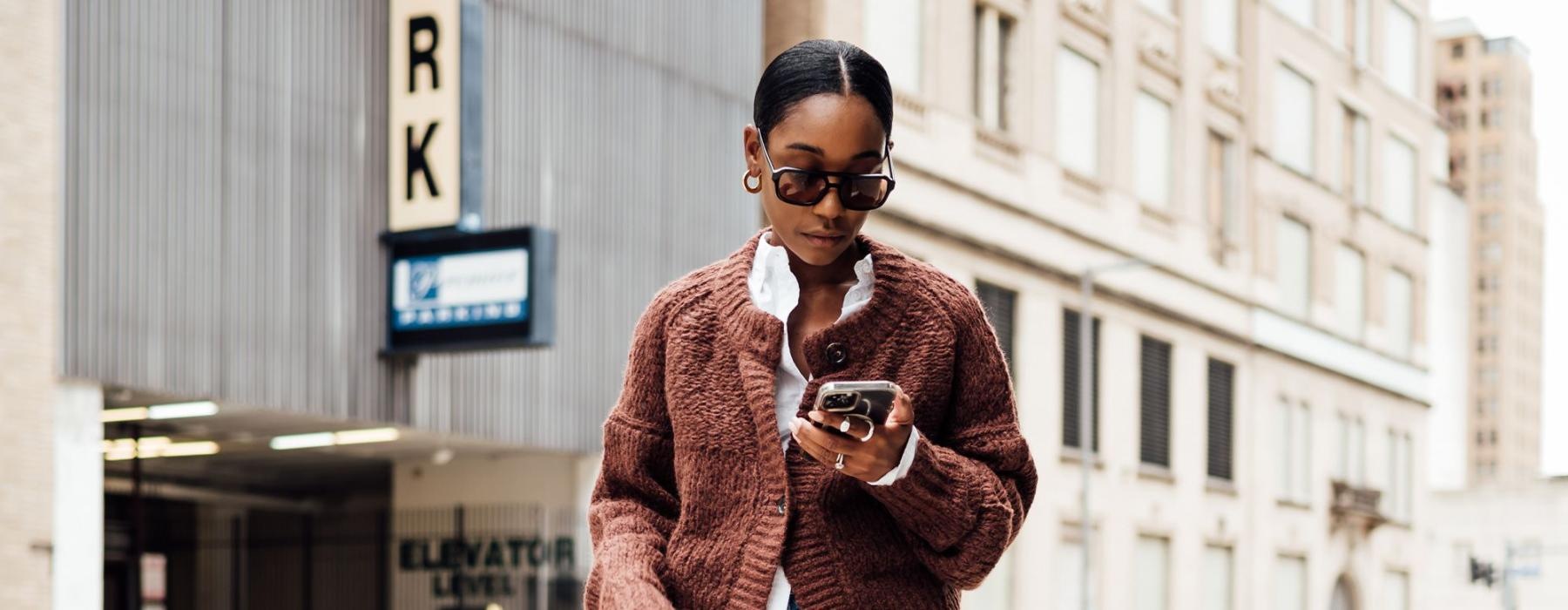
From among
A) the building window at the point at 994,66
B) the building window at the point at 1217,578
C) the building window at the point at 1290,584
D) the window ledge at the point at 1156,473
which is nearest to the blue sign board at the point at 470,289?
the building window at the point at 994,66

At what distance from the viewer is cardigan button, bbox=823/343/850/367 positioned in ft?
9.50

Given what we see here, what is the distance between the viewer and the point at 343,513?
99.7 feet

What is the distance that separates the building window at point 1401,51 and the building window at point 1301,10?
440cm

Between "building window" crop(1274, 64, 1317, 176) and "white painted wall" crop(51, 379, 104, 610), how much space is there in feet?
113

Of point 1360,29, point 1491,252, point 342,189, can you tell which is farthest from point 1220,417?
point 1491,252

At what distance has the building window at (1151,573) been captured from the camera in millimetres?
40094

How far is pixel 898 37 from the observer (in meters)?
33.0

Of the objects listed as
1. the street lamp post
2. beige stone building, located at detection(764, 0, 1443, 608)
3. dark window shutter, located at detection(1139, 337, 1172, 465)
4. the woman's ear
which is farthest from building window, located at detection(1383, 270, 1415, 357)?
the woman's ear

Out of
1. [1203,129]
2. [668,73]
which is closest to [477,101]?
[668,73]

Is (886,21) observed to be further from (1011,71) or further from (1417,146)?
(1417,146)

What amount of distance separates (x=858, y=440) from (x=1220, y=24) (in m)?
44.0

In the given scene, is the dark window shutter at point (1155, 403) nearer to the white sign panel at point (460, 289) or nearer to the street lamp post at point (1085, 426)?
the street lamp post at point (1085, 426)

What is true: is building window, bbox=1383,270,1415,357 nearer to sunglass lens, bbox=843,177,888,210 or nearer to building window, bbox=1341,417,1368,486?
building window, bbox=1341,417,1368,486

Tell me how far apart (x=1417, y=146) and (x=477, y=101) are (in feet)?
134
